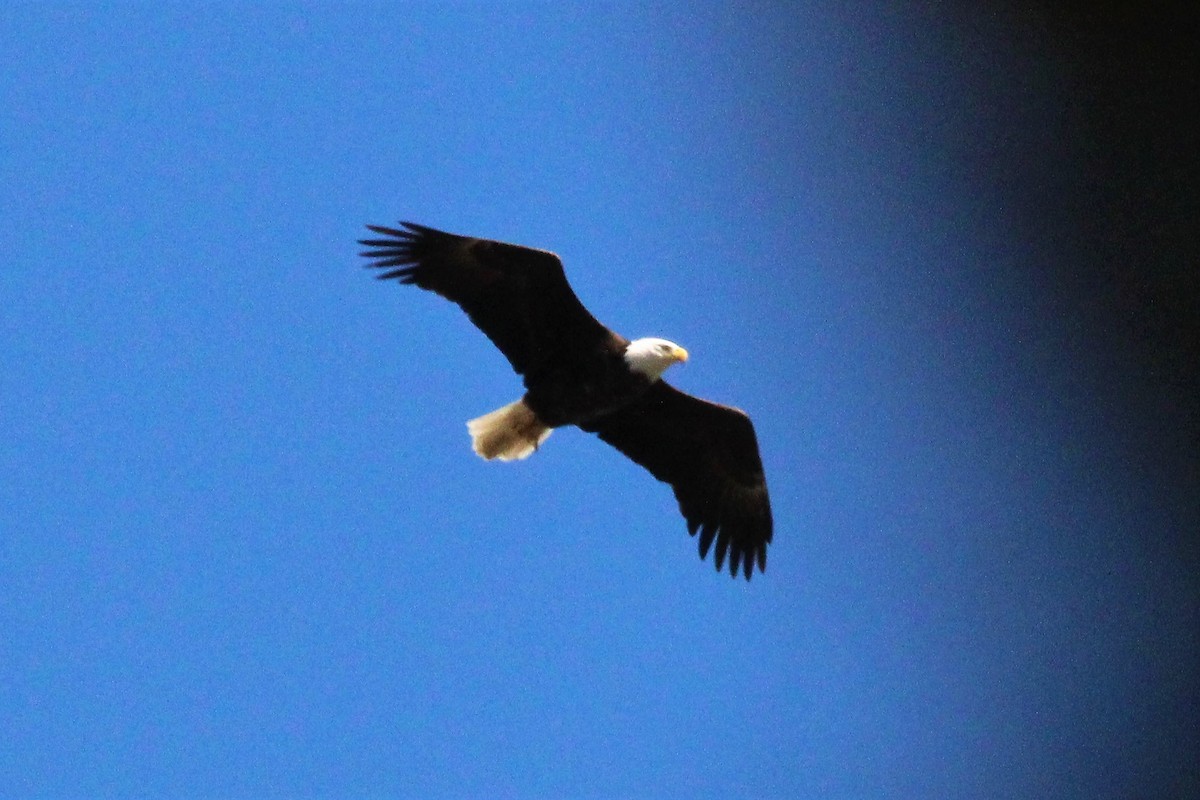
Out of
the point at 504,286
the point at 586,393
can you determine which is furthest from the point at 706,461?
the point at 504,286

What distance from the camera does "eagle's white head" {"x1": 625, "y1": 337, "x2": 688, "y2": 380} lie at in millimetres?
5461

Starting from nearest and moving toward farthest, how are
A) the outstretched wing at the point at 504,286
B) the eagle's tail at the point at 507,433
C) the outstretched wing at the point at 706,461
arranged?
the outstretched wing at the point at 504,286 → the eagle's tail at the point at 507,433 → the outstretched wing at the point at 706,461

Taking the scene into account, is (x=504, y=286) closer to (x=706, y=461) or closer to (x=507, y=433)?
(x=507, y=433)

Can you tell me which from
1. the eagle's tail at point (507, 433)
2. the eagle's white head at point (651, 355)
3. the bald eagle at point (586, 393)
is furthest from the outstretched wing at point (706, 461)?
the eagle's white head at point (651, 355)

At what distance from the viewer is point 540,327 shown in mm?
5453

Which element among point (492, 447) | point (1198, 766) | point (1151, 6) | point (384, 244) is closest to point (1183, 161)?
point (1151, 6)

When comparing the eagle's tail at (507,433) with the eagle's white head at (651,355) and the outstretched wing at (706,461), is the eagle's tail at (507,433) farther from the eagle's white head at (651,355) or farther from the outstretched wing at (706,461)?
the eagle's white head at (651,355)

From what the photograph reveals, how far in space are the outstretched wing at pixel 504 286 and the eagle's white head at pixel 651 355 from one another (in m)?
0.15

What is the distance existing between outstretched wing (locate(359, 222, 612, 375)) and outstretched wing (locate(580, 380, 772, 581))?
668 mm

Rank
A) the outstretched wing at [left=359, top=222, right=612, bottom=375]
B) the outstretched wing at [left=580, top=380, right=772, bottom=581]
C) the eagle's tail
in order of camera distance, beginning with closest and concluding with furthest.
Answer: the outstretched wing at [left=359, top=222, right=612, bottom=375] < the eagle's tail < the outstretched wing at [left=580, top=380, right=772, bottom=581]

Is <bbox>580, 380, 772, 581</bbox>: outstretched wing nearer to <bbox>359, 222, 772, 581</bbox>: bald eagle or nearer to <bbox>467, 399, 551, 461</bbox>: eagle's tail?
<bbox>359, 222, 772, 581</bbox>: bald eagle

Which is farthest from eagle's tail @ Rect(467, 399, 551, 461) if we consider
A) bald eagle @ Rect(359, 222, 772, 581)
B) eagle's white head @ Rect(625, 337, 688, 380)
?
eagle's white head @ Rect(625, 337, 688, 380)

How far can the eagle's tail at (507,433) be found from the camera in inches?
229

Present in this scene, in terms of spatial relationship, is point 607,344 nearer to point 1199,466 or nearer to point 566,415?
point 566,415
